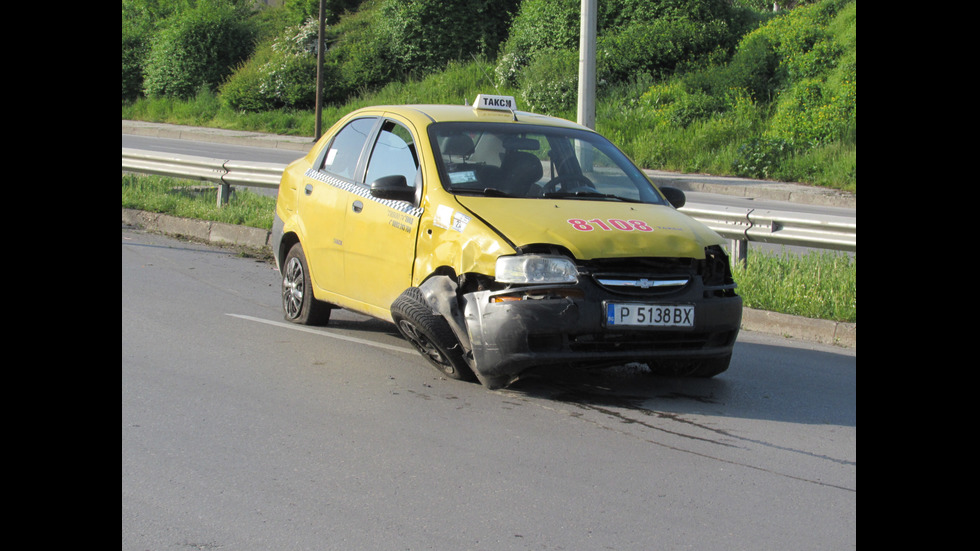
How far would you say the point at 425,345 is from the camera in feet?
19.3

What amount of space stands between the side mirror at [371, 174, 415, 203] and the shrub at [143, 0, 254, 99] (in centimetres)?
3564

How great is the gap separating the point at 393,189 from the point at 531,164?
945mm

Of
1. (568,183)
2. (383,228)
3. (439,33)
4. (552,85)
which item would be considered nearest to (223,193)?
(383,228)

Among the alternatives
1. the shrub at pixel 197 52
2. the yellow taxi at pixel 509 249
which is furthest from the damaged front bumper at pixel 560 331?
the shrub at pixel 197 52

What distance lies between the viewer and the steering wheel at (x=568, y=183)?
634 cm

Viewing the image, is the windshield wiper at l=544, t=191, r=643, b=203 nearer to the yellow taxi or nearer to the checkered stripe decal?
the yellow taxi

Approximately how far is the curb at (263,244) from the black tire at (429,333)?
10.4ft

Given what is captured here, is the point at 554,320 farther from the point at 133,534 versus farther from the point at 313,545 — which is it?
the point at 133,534

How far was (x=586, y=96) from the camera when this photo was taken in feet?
44.4

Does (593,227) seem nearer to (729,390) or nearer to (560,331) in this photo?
(560,331)

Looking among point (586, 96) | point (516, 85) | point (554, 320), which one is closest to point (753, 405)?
point (554, 320)

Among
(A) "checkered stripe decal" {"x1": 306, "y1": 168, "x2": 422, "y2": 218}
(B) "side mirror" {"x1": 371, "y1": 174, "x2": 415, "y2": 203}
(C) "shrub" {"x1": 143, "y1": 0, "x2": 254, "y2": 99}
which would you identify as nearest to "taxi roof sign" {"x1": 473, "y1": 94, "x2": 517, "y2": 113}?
(A) "checkered stripe decal" {"x1": 306, "y1": 168, "x2": 422, "y2": 218}

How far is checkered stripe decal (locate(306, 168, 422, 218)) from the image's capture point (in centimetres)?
616

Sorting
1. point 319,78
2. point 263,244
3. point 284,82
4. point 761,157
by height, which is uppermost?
point 284,82
